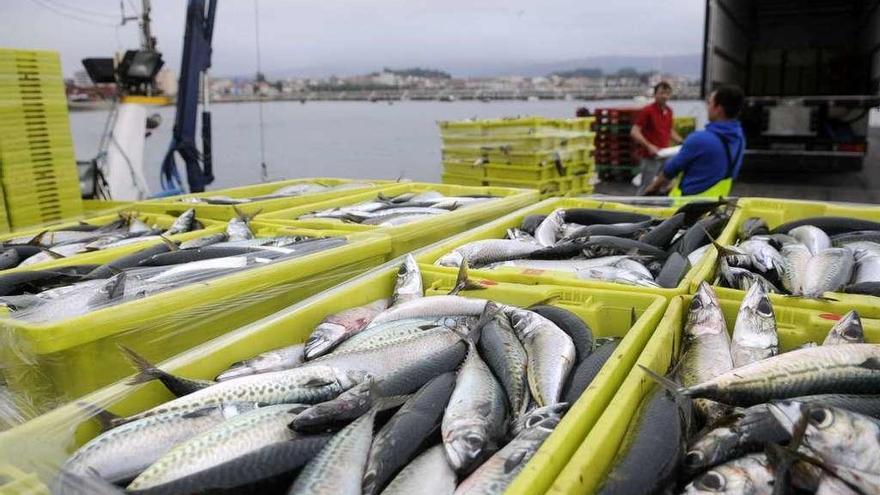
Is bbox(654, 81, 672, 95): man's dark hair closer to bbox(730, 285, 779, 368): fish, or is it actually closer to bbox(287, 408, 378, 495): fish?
bbox(730, 285, 779, 368): fish

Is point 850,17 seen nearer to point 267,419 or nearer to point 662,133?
point 662,133

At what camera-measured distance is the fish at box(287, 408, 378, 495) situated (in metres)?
1.45

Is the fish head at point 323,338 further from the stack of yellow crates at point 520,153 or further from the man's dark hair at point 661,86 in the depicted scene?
the man's dark hair at point 661,86

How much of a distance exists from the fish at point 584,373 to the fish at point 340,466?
23.7 inches

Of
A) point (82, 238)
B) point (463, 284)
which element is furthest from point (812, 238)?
point (82, 238)

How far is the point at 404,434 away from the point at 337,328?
775 millimetres

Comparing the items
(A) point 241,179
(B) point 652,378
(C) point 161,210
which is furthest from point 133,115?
(A) point 241,179

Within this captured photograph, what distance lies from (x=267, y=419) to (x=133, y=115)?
23.9 ft

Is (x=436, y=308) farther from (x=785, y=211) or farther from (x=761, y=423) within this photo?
(x=785, y=211)

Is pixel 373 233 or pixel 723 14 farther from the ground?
pixel 723 14

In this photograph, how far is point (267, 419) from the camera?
Answer: 1.69 meters

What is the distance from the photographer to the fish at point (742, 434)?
57.5 inches

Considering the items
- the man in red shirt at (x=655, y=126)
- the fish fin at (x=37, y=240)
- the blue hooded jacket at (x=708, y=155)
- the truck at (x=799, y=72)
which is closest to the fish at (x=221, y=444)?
the fish fin at (x=37, y=240)

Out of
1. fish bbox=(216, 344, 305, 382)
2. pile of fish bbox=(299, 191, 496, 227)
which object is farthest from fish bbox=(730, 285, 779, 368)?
pile of fish bbox=(299, 191, 496, 227)
